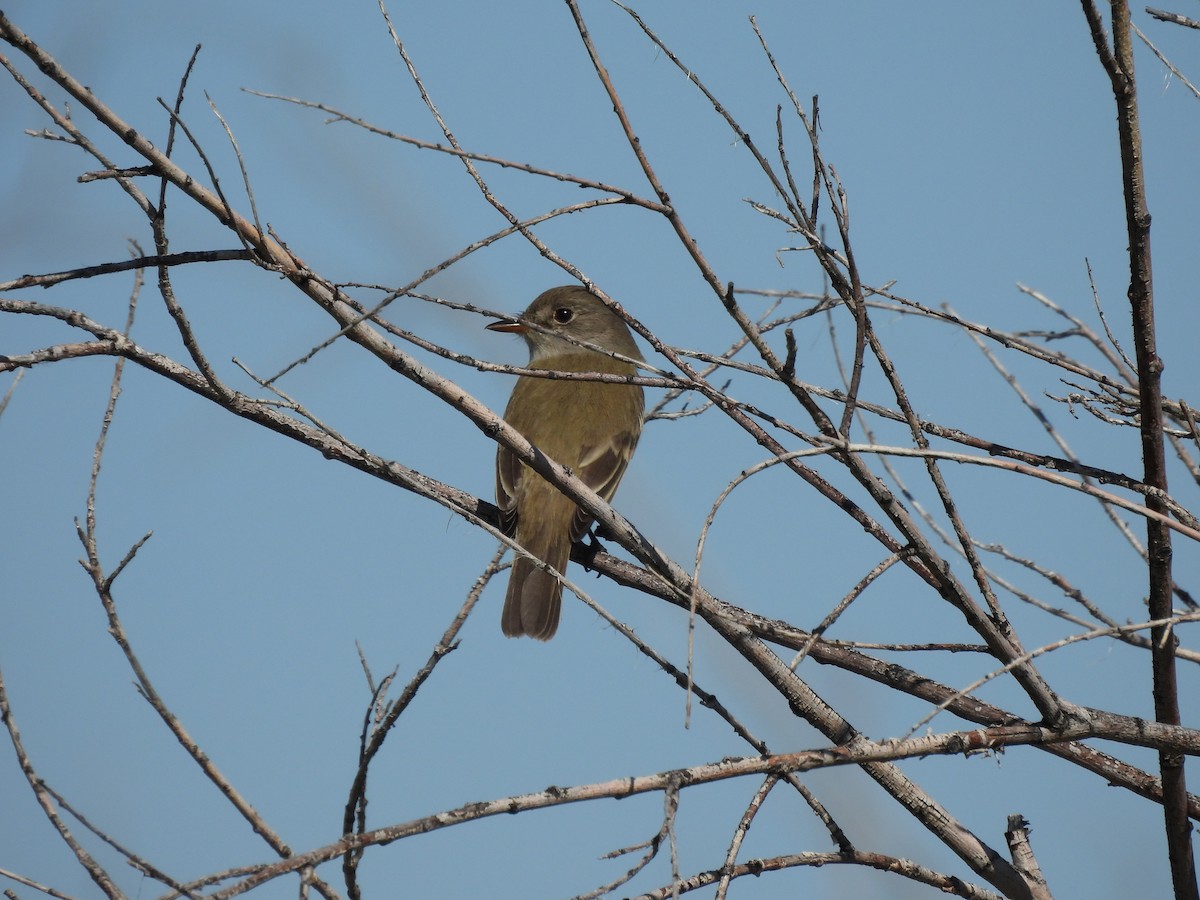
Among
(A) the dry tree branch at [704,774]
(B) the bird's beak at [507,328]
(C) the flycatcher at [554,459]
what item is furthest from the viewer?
(B) the bird's beak at [507,328]

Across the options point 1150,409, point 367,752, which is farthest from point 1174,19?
point 367,752

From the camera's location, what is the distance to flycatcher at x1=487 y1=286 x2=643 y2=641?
236 inches

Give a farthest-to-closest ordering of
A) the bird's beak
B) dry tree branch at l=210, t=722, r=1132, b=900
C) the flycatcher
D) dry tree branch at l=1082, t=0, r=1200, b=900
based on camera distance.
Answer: the bird's beak
the flycatcher
dry tree branch at l=1082, t=0, r=1200, b=900
dry tree branch at l=210, t=722, r=1132, b=900

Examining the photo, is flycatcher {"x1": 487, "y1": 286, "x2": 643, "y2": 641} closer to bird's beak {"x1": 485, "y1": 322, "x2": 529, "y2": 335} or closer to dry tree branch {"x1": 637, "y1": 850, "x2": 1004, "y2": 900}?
bird's beak {"x1": 485, "y1": 322, "x2": 529, "y2": 335}

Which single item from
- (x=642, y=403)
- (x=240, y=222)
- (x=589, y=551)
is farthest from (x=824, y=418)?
(x=642, y=403)

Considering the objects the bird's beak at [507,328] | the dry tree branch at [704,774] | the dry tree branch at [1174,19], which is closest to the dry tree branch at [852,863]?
the dry tree branch at [704,774]

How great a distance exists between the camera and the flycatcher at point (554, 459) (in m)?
5.99

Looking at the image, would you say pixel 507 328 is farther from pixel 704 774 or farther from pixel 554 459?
pixel 704 774

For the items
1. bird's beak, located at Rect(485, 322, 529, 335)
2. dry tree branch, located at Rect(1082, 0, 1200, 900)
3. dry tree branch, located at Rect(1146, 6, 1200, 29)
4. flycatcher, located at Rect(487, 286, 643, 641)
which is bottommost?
dry tree branch, located at Rect(1082, 0, 1200, 900)

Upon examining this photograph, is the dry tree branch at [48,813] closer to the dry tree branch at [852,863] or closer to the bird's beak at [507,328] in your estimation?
the dry tree branch at [852,863]

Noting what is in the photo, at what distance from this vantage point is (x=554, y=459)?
6.54m

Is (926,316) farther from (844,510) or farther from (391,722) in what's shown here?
(391,722)

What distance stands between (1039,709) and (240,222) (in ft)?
6.77

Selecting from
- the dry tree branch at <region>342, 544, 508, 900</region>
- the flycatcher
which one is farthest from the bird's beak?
the dry tree branch at <region>342, 544, 508, 900</region>
